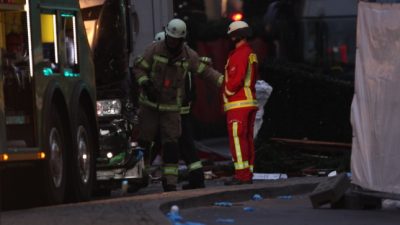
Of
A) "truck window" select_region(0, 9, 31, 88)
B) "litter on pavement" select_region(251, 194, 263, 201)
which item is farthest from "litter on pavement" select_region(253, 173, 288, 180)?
"truck window" select_region(0, 9, 31, 88)

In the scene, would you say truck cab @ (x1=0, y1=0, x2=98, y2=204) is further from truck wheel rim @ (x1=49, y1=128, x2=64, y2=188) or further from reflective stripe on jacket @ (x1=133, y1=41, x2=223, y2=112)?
reflective stripe on jacket @ (x1=133, y1=41, x2=223, y2=112)

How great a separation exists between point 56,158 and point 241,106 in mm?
3126

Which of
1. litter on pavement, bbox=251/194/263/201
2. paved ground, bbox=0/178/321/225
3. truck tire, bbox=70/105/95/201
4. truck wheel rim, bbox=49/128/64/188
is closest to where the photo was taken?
paved ground, bbox=0/178/321/225

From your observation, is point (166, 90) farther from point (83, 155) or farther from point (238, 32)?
point (83, 155)

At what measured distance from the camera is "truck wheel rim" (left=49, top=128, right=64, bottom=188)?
1223 cm

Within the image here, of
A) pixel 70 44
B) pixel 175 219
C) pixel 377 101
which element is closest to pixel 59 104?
pixel 70 44

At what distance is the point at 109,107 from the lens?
14898mm

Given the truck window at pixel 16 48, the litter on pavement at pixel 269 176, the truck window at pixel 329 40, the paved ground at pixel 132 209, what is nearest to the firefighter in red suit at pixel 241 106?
the paved ground at pixel 132 209

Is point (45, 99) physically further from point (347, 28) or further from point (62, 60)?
point (347, 28)

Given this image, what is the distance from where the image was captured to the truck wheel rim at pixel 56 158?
40.1 ft

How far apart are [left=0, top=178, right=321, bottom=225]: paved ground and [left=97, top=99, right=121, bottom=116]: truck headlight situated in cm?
166

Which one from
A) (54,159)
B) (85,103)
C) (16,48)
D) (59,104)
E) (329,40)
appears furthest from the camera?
(329,40)

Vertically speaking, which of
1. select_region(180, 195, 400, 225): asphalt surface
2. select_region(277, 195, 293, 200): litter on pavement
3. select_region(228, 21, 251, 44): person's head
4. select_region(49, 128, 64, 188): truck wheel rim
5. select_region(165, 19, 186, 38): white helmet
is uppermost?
select_region(165, 19, 186, 38): white helmet

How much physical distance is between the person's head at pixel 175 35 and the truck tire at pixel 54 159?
2105 millimetres
